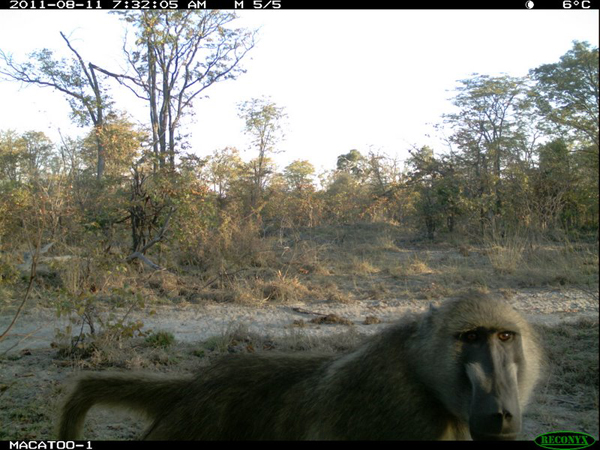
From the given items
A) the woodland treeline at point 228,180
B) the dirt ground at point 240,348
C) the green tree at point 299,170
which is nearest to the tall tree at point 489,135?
the woodland treeline at point 228,180

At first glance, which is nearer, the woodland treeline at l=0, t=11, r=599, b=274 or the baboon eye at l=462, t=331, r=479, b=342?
the baboon eye at l=462, t=331, r=479, b=342

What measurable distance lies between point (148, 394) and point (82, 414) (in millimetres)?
334

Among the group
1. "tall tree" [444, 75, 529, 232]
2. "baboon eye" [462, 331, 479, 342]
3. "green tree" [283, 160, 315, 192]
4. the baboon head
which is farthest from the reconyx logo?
"green tree" [283, 160, 315, 192]

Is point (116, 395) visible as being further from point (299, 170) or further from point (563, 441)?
point (299, 170)

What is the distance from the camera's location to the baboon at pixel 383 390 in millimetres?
1678

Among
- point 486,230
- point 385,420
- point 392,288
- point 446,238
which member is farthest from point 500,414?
point 446,238

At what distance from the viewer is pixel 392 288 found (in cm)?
862

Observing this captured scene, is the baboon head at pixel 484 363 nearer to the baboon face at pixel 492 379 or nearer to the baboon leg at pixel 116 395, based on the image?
the baboon face at pixel 492 379

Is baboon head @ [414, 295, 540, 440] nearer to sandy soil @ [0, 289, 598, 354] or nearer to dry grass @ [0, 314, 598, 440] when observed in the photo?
dry grass @ [0, 314, 598, 440]

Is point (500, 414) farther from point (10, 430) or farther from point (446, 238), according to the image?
point (446, 238)

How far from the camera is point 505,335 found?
181cm

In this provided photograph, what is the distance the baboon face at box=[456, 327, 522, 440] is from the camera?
1553mm

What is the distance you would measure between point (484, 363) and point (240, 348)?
361cm

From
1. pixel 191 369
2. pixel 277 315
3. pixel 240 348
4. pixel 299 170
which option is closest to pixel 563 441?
pixel 191 369
